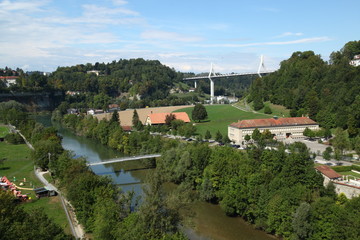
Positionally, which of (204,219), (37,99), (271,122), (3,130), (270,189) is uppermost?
(271,122)

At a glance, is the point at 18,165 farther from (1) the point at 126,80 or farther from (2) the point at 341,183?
(1) the point at 126,80

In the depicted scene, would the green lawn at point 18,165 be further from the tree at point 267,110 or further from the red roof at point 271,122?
the tree at point 267,110

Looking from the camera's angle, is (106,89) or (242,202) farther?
(106,89)

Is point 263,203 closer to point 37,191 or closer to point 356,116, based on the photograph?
point 37,191

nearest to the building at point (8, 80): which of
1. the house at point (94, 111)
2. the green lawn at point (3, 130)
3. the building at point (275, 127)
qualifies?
the house at point (94, 111)

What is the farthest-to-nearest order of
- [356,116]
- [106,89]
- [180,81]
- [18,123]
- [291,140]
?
[180,81] → [106,89] → [18,123] → [291,140] → [356,116]

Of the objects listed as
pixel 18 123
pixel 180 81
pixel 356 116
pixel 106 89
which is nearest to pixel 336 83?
pixel 356 116

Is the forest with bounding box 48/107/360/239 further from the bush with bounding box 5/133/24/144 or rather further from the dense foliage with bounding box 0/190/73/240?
the bush with bounding box 5/133/24/144

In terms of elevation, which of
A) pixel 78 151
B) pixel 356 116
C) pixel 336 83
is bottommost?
pixel 78 151

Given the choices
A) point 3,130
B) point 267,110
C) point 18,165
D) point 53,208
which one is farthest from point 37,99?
point 53,208
